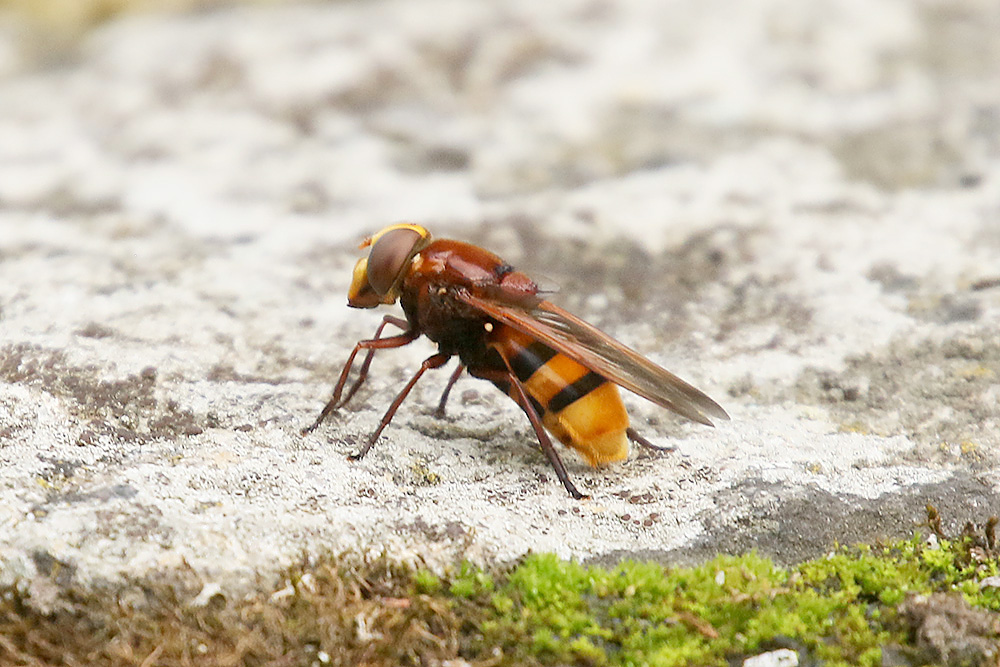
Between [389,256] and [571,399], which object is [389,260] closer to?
[389,256]

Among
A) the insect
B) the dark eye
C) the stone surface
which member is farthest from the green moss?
the dark eye

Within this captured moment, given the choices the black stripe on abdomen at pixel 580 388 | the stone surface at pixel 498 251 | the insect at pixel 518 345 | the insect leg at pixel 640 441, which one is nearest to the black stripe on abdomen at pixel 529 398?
the insect at pixel 518 345

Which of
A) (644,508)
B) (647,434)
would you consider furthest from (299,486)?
(647,434)

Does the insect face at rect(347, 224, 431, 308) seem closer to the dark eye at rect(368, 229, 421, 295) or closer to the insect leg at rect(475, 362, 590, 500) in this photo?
the dark eye at rect(368, 229, 421, 295)

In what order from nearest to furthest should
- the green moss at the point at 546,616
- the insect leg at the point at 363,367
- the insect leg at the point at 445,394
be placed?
the green moss at the point at 546,616, the insect leg at the point at 363,367, the insect leg at the point at 445,394

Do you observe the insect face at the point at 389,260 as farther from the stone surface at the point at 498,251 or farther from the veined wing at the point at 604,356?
the stone surface at the point at 498,251

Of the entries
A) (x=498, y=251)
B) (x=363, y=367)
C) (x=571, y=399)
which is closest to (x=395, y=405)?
(x=363, y=367)
